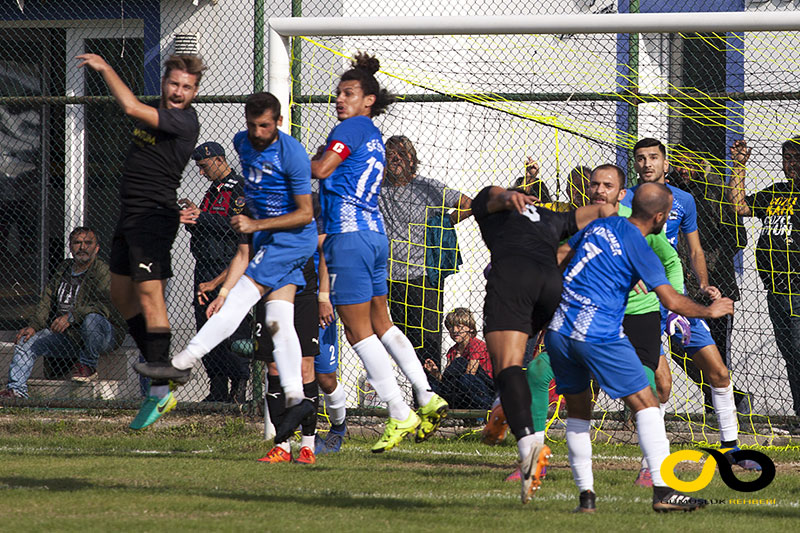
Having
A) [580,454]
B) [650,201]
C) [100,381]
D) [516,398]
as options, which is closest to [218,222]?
[100,381]

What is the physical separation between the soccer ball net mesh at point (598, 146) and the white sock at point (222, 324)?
346 centimetres

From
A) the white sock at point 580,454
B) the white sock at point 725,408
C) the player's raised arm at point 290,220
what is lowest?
the white sock at point 580,454

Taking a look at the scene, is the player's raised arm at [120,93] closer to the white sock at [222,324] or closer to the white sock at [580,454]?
the white sock at [222,324]

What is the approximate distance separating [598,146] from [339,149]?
3674 mm

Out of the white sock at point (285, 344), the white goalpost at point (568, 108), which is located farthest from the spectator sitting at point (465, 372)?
the white sock at point (285, 344)

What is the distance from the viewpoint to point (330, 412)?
28.5ft

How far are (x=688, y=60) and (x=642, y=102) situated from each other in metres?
1.23

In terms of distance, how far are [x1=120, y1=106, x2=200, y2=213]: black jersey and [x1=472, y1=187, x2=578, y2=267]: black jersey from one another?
1.87 metres

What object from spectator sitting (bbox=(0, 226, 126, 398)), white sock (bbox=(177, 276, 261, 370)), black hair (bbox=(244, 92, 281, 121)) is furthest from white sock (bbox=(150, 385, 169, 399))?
spectator sitting (bbox=(0, 226, 126, 398))

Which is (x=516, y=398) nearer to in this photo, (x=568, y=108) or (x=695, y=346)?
(x=695, y=346)

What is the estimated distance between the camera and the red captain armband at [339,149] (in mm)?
7133

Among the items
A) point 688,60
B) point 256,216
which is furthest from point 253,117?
point 688,60

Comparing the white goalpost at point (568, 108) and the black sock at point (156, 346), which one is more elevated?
the white goalpost at point (568, 108)

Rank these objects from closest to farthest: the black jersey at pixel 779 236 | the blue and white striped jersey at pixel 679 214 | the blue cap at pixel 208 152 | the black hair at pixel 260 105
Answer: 1. the black hair at pixel 260 105
2. the blue and white striped jersey at pixel 679 214
3. the black jersey at pixel 779 236
4. the blue cap at pixel 208 152
